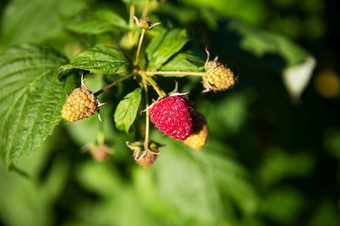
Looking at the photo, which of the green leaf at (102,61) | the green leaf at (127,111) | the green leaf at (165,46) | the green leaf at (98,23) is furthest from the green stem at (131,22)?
the green leaf at (127,111)

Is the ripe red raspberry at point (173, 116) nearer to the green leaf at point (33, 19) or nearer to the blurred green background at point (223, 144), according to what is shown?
the blurred green background at point (223, 144)

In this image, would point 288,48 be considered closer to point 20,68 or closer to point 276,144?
point 276,144

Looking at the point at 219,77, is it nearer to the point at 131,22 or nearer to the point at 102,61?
the point at 102,61

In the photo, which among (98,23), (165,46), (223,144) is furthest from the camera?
(223,144)

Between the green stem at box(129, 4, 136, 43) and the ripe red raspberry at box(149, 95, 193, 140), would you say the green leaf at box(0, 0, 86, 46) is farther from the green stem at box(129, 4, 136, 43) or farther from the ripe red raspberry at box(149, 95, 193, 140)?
the ripe red raspberry at box(149, 95, 193, 140)

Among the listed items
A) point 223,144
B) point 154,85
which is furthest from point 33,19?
point 223,144
